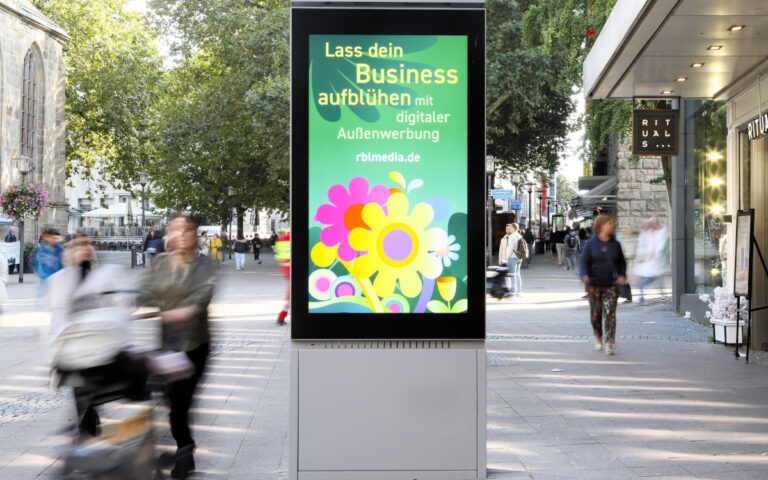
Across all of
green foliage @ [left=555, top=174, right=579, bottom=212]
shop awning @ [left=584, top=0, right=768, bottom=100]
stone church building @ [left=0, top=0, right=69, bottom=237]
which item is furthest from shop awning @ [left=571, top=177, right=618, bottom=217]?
green foliage @ [left=555, top=174, right=579, bottom=212]

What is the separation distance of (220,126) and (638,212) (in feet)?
55.3

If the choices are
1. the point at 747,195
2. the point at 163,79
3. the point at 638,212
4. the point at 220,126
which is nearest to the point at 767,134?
the point at 747,195

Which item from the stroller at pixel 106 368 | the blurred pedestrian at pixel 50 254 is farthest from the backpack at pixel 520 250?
the stroller at pixel 106 368

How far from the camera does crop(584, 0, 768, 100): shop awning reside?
27.2 ft

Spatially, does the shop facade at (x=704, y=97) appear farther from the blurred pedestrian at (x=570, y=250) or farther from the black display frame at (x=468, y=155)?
the blurred pedestrian at (x=570, y=250)

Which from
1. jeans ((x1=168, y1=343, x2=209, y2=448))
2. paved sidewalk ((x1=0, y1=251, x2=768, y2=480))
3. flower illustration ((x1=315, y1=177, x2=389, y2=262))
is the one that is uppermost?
flower illustration ((x1=315, y1=177, x2=389, y2=262))

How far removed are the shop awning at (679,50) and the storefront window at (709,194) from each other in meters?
1.25

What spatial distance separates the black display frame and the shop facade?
375 centimetres

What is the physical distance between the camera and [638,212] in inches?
1148

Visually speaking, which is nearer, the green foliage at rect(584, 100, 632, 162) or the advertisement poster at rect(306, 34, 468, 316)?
the advertisement poster at rect(306, 34, 468, 316)

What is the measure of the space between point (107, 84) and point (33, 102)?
7.59 meters

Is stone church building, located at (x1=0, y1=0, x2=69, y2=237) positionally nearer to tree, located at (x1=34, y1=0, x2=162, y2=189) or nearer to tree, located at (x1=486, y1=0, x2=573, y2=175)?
tree, located at (x1=34, y1=0, x2=162, y2=189)

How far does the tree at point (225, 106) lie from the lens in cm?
3053

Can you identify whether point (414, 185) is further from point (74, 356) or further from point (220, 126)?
point (220, 126)
